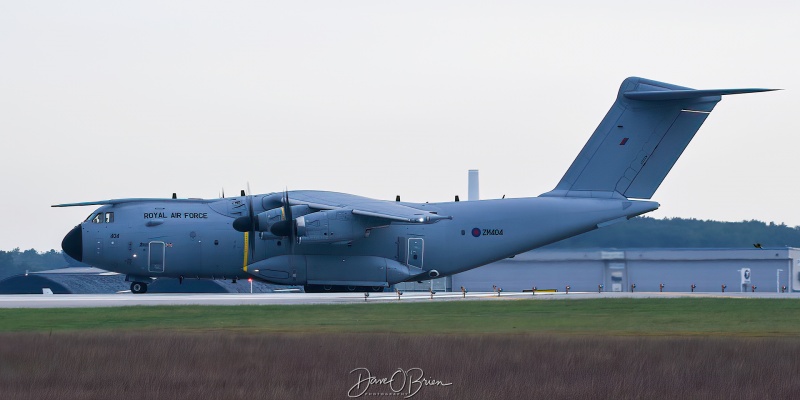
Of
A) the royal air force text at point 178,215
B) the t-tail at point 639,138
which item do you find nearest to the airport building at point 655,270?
the t-tail at point 639,138

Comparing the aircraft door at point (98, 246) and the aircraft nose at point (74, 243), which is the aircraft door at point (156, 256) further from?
the aircraft nose at point (74, 243)

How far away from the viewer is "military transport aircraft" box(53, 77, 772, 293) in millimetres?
41656

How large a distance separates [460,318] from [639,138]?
14823 mm

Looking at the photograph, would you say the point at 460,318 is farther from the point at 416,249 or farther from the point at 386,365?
the point at 416,249

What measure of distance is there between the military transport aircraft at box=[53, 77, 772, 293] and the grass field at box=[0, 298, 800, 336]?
6019 millimetres

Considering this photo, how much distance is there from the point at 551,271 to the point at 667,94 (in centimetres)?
2016

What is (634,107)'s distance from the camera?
41844 mm

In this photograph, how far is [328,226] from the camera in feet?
134

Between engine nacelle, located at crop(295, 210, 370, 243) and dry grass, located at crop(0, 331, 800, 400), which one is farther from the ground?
engine nacelle, located at crop(295, 210, 370, 243)

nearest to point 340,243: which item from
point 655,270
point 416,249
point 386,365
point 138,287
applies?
point 416,249

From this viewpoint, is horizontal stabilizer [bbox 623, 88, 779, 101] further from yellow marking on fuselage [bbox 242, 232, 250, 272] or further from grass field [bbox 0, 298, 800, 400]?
yellow marking on fuselage [bbox 242, 232, 250, 272]

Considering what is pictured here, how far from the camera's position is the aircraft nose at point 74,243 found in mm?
43219

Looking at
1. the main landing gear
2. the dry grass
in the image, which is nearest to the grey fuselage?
the main landing gear

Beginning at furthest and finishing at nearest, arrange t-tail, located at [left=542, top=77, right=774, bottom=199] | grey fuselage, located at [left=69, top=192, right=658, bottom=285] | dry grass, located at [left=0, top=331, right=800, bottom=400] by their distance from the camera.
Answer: grey fuselage, located at [left=69, top=192, right=658, bottom=285] < t-tail, located at [left=542, top=77, right=774, bottom=199] < dry grass, located at [left=0, top=331, right=800, bottom=400]
